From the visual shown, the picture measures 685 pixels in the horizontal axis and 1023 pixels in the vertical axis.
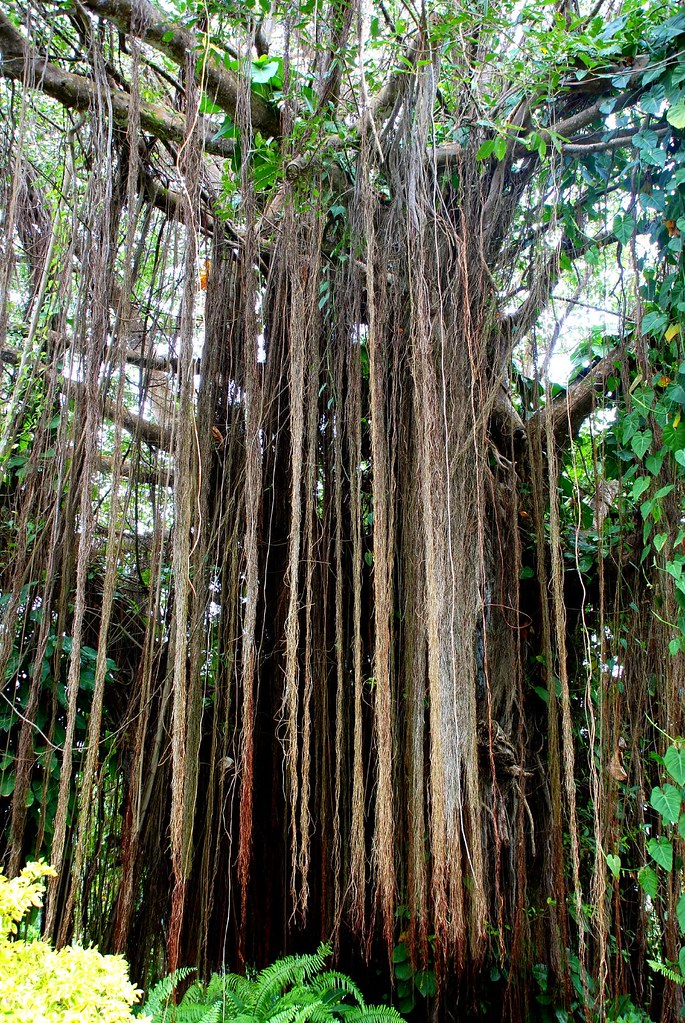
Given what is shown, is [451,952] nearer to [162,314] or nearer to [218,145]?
[162,314]

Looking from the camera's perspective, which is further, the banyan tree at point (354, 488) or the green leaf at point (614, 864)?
the banyan tree at point (354, 488)

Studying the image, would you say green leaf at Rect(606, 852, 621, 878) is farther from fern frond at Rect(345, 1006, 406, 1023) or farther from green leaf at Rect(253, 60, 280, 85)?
green leaf at Rect(253, 60, 280, 85)

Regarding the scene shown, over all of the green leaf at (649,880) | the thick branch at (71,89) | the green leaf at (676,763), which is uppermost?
the thick branch at (71,89)

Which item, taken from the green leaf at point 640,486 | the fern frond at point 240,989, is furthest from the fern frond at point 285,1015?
the green leaf at point 640,486

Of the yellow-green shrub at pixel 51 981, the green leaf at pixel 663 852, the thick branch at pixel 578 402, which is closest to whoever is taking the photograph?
the yellow-green shrub at pixel 51 981

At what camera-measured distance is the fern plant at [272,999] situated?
→ 2.09m

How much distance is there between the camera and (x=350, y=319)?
280 cm

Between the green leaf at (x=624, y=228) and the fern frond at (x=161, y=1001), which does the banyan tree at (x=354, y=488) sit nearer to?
the green leaf at (x=624, y=228)

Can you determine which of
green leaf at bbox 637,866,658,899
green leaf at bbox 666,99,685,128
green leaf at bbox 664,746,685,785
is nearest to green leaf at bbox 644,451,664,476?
A: green leaf at bbox 664,746,685,785

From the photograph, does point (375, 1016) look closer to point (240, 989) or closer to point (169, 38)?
point (240, 989)

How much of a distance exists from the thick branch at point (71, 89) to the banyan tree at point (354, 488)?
0.01 meters

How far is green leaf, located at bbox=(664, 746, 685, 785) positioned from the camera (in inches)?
83.3

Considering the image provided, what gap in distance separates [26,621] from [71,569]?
231mm

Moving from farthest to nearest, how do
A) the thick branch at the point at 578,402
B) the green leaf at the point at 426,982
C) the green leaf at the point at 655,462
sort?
the thick branch at the point at 578,402, the green leaf at the point at 426,982, the green leaf at the point at 655,462
